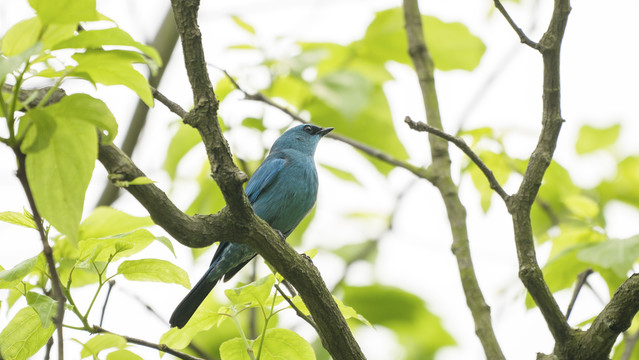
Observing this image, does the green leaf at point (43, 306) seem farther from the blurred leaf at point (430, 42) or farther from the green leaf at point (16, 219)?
the blurred leaf at point (430, 42)

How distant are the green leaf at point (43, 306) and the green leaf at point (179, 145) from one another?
8.39 ft

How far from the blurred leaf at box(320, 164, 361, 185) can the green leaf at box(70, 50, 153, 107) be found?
313 centimetres

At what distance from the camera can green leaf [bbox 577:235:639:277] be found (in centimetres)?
334

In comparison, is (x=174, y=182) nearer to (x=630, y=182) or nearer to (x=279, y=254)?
(x=279, y=254)

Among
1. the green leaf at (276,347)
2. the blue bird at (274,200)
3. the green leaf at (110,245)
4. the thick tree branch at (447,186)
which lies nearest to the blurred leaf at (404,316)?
the blue bird at (274,200)

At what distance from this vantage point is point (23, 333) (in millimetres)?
2668

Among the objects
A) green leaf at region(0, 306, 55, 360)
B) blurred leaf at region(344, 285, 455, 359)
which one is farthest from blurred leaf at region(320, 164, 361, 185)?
green leaf at region(0, 306, 55, 360)

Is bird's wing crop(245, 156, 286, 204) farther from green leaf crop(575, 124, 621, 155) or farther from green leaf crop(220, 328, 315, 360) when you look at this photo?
green leaf crop(220, 328, 315, 360)

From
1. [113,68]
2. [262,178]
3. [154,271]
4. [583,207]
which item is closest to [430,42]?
[583,207]

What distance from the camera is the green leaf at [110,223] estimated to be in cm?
258

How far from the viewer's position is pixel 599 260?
3.40 m

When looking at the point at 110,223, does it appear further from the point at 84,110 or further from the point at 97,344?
the point at 84,110

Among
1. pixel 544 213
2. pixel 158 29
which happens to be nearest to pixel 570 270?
pixel 544 213

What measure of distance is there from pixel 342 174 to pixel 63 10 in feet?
11.4
